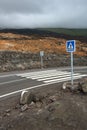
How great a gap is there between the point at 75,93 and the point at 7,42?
99.2 ft

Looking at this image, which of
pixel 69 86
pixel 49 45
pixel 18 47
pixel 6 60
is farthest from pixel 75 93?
pixel 49 45

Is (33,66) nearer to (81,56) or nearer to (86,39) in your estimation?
(81,56)

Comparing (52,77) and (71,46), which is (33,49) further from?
(71,46)

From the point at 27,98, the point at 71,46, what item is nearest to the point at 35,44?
the point at 71,46

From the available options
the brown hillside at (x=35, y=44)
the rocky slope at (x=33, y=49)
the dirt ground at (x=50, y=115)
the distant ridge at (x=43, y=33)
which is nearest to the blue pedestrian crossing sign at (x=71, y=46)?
the dirt ground at (x=50, y=115)

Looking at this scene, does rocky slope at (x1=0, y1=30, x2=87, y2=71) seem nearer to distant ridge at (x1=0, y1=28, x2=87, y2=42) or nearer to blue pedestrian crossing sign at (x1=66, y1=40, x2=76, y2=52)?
distant ridge at (x1=0, y1=28, x2=87, y2=42)

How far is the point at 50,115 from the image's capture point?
10234 millimetres

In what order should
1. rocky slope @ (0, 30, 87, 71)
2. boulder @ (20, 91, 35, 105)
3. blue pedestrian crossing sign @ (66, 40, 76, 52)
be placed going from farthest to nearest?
rocky slope @ (0, 30, 87, 71)
blue pedestrian crossing sign @ (66, 40, 76, 52)
boulder @ (20, 91, 35, 105)

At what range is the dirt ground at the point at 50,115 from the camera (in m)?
9.77

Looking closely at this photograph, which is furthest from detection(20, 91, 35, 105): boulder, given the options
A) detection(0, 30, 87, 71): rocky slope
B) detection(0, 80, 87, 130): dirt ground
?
detection(0, 30, 87, 71): rocky slope

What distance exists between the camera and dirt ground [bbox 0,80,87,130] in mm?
9773

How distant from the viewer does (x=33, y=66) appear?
36.3 meters

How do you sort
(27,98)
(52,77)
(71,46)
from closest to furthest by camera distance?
(27,98), (71,46), (52,77)

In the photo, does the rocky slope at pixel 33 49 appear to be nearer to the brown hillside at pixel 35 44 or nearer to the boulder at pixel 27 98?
the brown hillside at pixel 35 44
